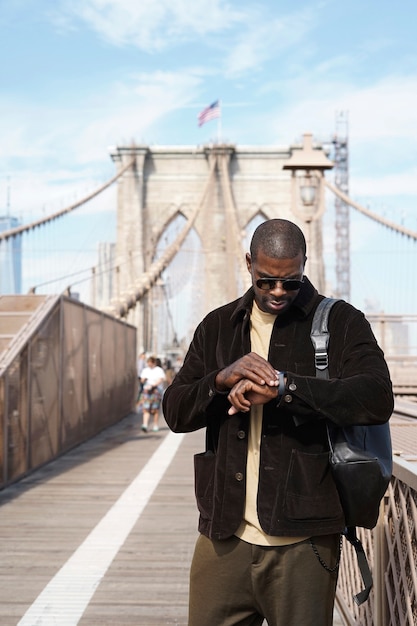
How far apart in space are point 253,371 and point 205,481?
33cm

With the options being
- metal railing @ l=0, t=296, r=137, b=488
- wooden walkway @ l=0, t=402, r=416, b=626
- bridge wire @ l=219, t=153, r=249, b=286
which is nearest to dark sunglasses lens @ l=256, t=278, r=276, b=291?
wooden walkway @ l=0, t=402, r=416, b=626

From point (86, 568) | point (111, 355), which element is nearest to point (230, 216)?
point (111, 355)

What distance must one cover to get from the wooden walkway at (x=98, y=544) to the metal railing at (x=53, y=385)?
31 cm

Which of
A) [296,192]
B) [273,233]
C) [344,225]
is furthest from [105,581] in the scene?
[344,225]

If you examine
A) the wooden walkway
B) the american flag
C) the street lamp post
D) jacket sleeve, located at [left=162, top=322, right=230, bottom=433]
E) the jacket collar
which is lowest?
the wooden walkway

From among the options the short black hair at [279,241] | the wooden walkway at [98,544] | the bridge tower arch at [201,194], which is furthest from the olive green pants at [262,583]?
the bridge tower arch at [201,194]

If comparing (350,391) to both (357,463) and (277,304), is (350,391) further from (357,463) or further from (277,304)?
(277,304)

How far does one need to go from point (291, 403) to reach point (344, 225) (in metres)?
63.2

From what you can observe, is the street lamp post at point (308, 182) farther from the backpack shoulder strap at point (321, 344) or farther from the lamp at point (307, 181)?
the backpack shoulder strap at point (321, 344)

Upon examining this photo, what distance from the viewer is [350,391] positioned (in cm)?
167

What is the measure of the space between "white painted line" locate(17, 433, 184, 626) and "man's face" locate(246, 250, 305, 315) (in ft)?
7.21

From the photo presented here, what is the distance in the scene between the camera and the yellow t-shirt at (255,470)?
5.76 feet

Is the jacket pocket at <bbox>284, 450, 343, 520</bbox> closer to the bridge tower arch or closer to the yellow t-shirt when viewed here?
the yellow t-shirt

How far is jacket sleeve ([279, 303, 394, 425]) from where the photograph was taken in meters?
1.66
